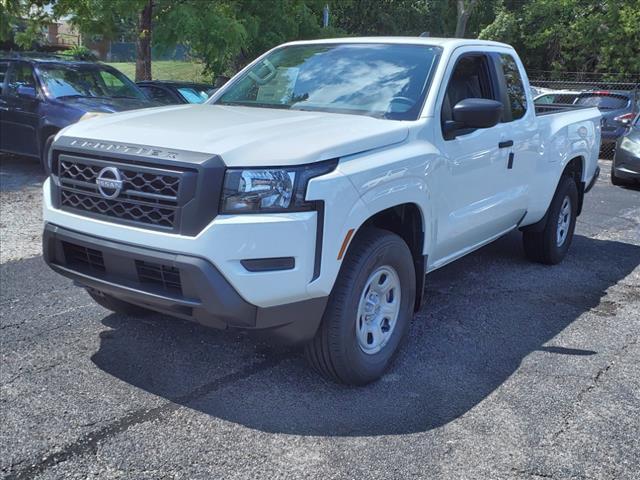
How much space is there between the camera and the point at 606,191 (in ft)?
38.4

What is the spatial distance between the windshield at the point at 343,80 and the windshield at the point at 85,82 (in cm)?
582

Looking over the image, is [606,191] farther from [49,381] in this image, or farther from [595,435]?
[49,381]

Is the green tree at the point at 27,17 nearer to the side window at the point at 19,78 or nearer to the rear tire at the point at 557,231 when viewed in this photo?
the side window at the point at 19,78

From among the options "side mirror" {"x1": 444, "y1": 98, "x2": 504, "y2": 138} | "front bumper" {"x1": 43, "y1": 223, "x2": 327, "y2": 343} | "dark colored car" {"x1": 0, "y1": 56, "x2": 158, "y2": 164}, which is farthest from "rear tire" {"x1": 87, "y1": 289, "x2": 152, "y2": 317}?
"dark colored car" {"x1": 0, "y1": 56, "x2": 158, "y2": 164}

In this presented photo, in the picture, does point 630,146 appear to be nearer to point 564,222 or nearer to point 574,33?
point 564,222

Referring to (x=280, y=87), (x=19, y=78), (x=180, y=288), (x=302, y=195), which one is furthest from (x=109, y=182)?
(x=19, y=78)

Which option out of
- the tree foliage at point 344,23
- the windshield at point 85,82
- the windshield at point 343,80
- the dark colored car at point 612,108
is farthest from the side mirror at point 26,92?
the dark colored car at point 612,108

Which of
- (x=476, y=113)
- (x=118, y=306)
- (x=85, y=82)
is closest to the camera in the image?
(x=476, y=113)

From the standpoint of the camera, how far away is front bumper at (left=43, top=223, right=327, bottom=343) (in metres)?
3.23

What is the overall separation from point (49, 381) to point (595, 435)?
117 inches

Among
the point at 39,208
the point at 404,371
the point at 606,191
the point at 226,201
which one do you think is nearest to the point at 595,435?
the point at 404,371

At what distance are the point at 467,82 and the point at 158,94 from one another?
8.36 m

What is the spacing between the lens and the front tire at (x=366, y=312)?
3.59 meters

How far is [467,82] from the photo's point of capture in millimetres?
5004
